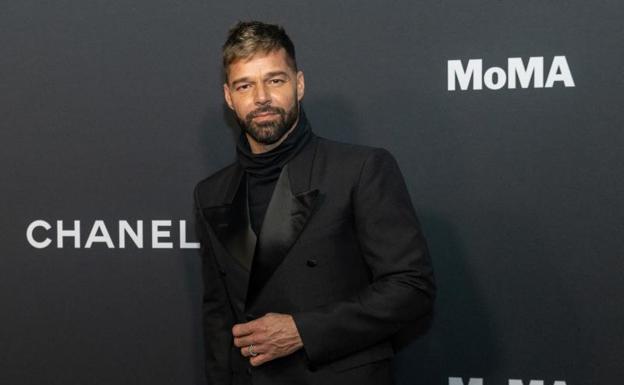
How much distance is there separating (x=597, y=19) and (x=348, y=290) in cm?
93

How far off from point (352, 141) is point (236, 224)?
0.54m

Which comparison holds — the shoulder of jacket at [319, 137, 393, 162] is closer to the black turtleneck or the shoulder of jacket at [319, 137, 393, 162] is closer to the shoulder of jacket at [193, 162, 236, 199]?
the black turtleneck

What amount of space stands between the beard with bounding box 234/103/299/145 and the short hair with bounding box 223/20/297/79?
0.11 metres

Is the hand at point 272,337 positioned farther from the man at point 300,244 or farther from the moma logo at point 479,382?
the moma logo at point 479,382

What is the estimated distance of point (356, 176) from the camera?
1.57 meters

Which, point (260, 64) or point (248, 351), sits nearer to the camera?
point (248, 351)

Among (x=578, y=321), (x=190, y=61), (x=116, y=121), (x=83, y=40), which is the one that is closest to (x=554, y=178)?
(x=578, y=321)

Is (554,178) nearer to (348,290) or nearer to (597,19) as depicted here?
(597,19)

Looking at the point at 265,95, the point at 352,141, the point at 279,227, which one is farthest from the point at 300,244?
the point at 352,141

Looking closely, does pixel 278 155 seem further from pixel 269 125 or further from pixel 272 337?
pixel 272 337

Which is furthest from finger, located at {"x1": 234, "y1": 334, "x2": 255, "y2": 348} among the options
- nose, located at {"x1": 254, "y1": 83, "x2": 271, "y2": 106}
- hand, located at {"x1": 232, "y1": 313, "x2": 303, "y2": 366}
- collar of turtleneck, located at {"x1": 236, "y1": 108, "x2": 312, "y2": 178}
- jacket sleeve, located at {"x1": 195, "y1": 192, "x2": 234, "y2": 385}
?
nose, located at {"x1": 254, "y1": 83, "x2": 271, "y2": 106}

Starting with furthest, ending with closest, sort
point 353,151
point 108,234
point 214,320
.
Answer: point 108,234 < point 214,320 < point 353,151

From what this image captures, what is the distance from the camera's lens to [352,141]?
2.07m

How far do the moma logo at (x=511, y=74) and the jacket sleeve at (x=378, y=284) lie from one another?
21.7 inches
